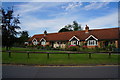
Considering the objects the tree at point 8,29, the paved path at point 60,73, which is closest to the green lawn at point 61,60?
the paved path at point 60,73

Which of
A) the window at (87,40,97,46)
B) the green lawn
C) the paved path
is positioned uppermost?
the window at (87,40,97,46)

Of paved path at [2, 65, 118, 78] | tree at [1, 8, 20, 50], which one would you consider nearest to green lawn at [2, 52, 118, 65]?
paved path at [2, 65, 118, 78]

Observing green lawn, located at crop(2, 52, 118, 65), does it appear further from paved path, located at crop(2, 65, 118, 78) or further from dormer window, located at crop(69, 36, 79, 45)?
dormer window, located at crop(69, 36, 79, 45)

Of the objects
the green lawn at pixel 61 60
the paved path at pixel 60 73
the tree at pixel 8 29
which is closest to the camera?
the paved path at pixel 60 73

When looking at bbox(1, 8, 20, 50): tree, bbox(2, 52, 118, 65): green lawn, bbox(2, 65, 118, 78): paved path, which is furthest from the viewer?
bbox(1, 8, 20, 50): tree

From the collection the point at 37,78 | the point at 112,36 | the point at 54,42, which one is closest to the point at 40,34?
the point at 54,42

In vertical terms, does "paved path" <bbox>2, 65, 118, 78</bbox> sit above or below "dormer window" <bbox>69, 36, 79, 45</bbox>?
below

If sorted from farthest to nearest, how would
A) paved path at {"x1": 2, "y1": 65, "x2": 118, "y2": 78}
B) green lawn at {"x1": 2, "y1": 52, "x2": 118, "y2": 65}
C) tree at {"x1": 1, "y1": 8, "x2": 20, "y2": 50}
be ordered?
tree at {"x1": 1, "y1": 8, "x2": 20, "y2": 50}, green lawn at {"x1": 2, "y1": 52, "x2": 118, "y2": 65}, paved path at {"x1": 2, "y1": 65, "x2": 118, "y2": 78}

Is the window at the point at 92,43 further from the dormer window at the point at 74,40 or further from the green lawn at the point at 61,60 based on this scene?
the green lawn at the point at 61,60

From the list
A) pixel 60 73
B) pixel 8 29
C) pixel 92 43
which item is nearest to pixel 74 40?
pixel 92 43

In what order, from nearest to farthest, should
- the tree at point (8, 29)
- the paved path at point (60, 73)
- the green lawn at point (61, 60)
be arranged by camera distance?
the paved path at point (60, 73), the green lawn at point (61, 60), the tree at point (8, 29)

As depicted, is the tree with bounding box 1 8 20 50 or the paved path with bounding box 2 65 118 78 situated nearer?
the paved path with bounding box 2 65 118 78

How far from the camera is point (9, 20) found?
1321 inches

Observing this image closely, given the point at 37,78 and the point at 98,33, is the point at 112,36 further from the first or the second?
the point at 37,78
